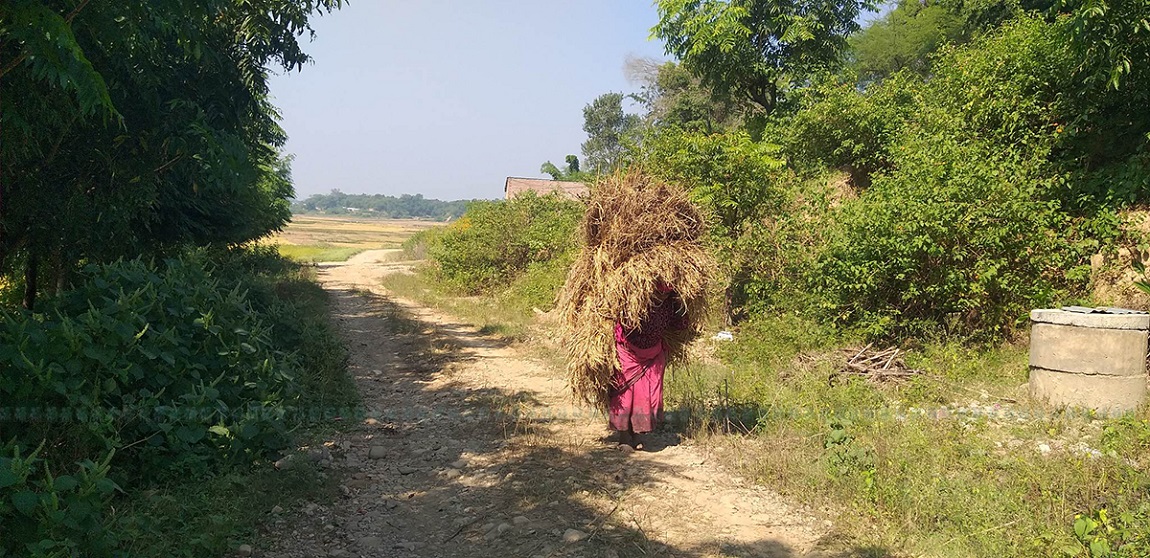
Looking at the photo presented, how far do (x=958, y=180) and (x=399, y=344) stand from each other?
779cm

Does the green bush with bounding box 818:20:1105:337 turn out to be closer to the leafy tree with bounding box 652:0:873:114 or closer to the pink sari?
the pink sari

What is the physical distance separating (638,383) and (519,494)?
1.32m

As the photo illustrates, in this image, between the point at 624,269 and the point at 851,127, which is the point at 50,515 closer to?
the point at 624,269

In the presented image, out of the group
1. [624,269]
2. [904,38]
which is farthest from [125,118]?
[904,38]

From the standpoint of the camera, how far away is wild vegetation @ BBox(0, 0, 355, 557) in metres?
3.61

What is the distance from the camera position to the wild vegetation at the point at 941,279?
421cm

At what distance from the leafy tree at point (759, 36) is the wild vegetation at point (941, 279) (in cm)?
321

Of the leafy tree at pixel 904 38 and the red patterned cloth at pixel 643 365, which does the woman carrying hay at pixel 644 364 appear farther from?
the leafy tree at pixel 904 38

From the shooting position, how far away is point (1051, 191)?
8.52 m

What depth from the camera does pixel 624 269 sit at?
5203 millimetres

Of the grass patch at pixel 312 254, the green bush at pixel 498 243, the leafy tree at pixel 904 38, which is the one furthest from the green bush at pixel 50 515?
the grass patch at pixel 312 254

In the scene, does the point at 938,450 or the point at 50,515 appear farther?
the point at 938,450

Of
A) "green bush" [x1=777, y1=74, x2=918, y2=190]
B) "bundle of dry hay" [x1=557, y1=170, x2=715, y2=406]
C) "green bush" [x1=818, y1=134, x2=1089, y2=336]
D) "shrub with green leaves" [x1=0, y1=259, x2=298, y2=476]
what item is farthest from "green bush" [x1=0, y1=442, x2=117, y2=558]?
"green bush" [x1=777, y1=74, x2=918, y2=190]

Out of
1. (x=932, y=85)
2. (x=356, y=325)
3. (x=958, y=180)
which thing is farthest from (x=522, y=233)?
(x=958, y=180)
